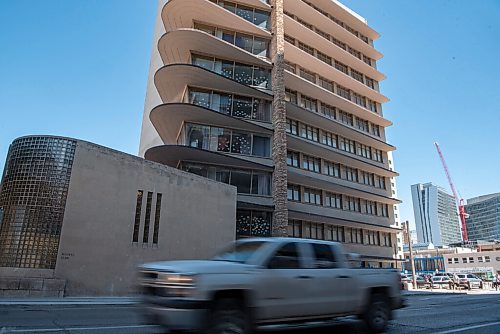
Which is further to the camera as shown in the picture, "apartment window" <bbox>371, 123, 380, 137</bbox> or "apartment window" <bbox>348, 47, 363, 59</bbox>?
"apartment window" <bbox>348, 47, 363, 59</bbox>

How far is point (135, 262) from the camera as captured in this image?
18.3 m

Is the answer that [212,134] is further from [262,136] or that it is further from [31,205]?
[31,205]

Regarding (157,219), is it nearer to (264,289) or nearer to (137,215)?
(137,215)

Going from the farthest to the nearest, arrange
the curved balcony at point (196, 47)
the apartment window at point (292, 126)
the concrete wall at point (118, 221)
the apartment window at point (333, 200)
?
the apartment window at point (333, 200)
the apartment window at point (292, 126)
the curved balcony at point (196, 47)
the concrete wall at point (118, 221)

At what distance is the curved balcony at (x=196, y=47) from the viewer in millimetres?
25953

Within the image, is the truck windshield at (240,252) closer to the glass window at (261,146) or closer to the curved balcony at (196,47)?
the glass window at (261,146)

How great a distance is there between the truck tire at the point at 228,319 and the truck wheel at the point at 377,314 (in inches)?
120

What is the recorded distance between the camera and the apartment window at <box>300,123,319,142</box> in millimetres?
35125

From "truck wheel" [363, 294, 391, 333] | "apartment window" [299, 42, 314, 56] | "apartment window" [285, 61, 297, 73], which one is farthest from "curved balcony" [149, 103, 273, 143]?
"truck wheel" [363, 294, 391, 333]

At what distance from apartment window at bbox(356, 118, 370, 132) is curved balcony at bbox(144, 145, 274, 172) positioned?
754 inches

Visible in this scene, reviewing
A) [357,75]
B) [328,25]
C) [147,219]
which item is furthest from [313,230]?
[328,25]

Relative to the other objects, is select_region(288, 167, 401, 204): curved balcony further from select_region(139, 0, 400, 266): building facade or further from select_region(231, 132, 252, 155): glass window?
select_region(231, 132, 252, 155): glass window

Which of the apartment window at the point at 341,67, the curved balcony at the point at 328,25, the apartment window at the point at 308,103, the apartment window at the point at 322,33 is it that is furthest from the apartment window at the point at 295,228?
the apartment window at the point at 322,33

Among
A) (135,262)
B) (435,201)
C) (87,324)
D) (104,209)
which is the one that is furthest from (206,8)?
(435,201)
